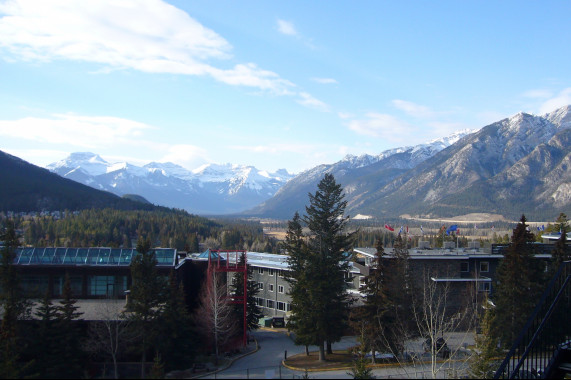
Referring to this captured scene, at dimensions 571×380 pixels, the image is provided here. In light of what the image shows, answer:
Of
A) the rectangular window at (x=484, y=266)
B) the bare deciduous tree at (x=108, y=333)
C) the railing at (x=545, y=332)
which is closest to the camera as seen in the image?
the railing at (x=545, y=332)

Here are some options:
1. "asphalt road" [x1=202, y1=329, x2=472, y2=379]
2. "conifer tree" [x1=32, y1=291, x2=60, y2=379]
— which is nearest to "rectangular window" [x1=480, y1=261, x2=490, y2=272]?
"asphalt road" [x1=202, y1=329, x2=472, y2=379]

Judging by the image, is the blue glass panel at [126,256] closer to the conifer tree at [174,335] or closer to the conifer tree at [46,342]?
the conifer tree at [174,335]

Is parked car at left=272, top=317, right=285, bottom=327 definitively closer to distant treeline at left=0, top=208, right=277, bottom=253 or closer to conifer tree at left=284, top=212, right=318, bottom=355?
conifer tree at left=284, top=212, right=318, bottom=355

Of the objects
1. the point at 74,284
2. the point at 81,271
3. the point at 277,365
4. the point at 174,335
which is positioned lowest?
the point at 277,365

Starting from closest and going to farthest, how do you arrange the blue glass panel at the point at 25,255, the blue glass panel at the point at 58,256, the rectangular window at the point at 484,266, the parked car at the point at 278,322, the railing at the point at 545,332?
the railing at the point at 545,332 < the blue glass panel at the point at 25,255 < the blue glass panel at the point at 58,256 < the rectangular window at the point at 484,266 < the parked car at the point at 278,322

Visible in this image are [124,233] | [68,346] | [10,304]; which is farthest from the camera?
[124,233]

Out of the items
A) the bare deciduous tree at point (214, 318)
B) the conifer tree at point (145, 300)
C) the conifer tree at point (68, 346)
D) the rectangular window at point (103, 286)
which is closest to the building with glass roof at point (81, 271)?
the rectangular window at point (103, 286)

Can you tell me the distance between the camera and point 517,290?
1347 inches

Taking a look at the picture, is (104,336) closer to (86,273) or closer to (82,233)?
(86,273)

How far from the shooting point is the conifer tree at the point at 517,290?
34.1 m

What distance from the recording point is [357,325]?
35.7m

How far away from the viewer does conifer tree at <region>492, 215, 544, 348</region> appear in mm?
34094

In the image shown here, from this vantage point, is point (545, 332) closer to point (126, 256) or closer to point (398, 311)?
point (398, 311)

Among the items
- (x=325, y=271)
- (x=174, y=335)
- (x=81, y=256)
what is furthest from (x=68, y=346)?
(x=325, y=271)
